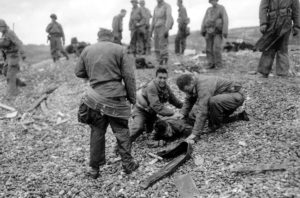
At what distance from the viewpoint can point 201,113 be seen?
5719 mm

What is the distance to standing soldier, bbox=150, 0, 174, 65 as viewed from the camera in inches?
449

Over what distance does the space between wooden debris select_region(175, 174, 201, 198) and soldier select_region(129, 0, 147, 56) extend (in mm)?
9944

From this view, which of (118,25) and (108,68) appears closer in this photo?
(108,68)

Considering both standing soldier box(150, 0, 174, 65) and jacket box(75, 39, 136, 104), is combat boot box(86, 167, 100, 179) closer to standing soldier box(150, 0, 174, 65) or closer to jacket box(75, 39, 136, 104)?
jacket box(75, 39, 136, 104)

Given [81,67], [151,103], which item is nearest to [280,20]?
[151,103]

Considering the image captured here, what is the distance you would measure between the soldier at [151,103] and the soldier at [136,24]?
7.90m

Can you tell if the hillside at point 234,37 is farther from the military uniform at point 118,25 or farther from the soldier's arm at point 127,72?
the soldier's arm at point 127,72

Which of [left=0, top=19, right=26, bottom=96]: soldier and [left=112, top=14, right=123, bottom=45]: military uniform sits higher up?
[left=112, top=14, right=123, bottom=45]: military uniform

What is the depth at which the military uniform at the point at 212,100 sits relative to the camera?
18.9ft

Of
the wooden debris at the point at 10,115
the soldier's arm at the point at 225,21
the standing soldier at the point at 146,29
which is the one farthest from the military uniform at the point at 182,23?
the wooden debris at the point at 10,115

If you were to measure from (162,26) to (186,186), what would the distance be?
7.65 m

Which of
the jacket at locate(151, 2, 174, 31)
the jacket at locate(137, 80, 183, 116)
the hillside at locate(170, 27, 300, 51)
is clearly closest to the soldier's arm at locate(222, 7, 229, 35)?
the jacket at locate(151, 2, 174, 31)

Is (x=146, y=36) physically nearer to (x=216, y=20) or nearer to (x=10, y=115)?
(x=216, y=20)

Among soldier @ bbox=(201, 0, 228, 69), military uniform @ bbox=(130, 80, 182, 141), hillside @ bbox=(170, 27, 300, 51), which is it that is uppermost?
soldier @ bbox=(201, 0, 228, 69)
